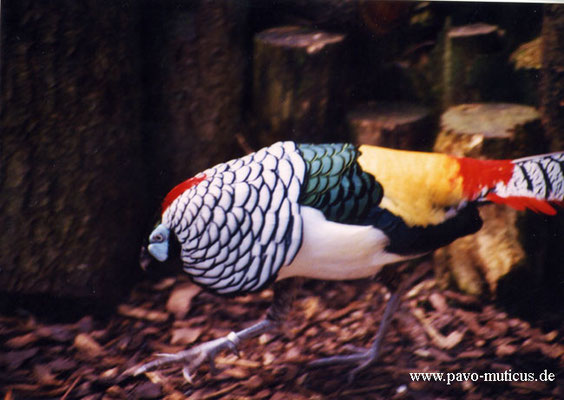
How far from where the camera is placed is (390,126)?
1.34 metres

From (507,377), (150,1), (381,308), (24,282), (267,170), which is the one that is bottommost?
(507,377)

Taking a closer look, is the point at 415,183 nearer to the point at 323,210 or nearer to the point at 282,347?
the point at 323,210

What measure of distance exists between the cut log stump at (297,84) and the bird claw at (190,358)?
1.53 feet

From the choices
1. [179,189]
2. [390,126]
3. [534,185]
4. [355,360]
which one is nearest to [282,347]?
[355,360]

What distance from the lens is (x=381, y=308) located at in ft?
4.50

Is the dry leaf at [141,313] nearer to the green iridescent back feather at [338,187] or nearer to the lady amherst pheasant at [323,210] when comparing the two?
the lady amherst pheasant at [323,210]

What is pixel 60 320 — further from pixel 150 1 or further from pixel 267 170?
pixel 150 1

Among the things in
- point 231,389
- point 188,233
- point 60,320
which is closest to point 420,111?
point 188,233

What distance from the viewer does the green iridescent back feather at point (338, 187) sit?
49.2 inches

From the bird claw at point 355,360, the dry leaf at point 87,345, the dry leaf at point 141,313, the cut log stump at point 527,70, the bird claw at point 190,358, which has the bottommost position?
the bird claw at point 355,360

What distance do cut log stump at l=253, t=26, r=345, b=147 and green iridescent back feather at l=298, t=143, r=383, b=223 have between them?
0.08 metres

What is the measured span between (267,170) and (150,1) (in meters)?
0.46

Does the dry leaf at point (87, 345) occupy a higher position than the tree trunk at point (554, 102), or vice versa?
the tree trunk at point (554, 102)

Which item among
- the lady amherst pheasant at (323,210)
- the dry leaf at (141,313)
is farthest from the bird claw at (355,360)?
the dry leaf at (141,313)
